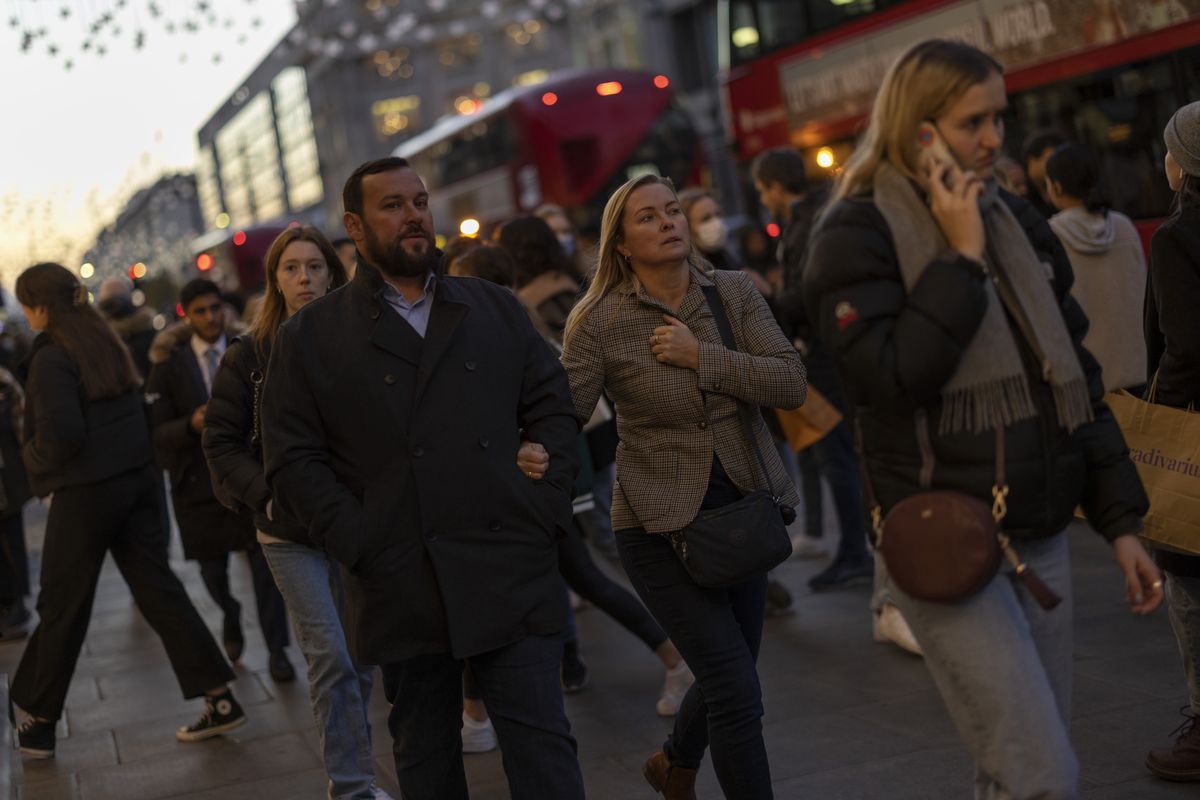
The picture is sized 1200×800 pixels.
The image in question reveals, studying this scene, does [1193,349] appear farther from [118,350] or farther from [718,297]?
[118,350]

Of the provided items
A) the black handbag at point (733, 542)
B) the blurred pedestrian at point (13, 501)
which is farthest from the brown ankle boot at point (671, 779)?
the blurred pedestrian at point (13, 501)

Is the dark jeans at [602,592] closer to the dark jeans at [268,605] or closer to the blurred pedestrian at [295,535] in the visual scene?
the blurred pedestrian at [295,535]

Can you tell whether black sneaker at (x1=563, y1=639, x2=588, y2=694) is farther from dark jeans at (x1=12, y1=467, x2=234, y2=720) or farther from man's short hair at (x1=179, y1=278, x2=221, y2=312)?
man's short hair at (x1=179, y1=278, x2=221, y2=312)

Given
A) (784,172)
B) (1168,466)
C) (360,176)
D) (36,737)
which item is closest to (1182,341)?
(1168,466)

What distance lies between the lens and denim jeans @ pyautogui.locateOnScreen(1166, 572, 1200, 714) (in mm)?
4797

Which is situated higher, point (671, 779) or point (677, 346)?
point (677, 346)

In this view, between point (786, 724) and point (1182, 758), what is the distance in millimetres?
1586

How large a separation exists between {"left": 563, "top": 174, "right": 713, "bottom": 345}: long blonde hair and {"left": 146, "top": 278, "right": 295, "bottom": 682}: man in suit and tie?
3.64 meters

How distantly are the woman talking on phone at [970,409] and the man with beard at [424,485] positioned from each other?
37.2 inches


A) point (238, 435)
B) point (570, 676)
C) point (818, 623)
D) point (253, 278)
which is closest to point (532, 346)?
point (238, 435)

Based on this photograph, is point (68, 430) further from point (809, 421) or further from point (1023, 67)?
point (1023, 67)

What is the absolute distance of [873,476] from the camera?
329 cm

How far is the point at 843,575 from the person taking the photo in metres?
8.41

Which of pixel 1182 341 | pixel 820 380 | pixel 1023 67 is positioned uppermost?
pixel 1023 67
